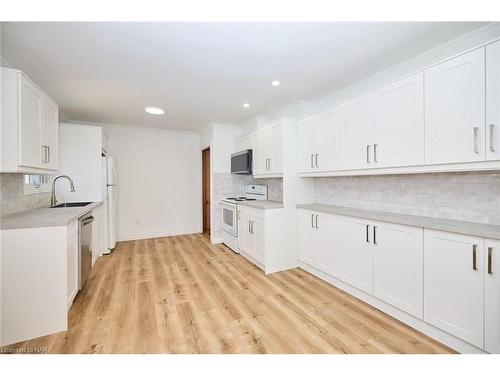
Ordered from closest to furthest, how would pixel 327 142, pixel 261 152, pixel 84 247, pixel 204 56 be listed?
pixel 204 56 → pixel 84 247 → pixel 327 142 → pixel 261 152

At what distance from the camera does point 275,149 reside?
3.35 m

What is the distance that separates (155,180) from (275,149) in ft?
10.3

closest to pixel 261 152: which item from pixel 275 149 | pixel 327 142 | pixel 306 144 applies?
pixel 275 149

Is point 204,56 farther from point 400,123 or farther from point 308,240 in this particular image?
point 308,240

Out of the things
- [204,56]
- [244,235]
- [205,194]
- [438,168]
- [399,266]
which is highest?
[204,56]

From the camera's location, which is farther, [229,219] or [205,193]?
[205,193]

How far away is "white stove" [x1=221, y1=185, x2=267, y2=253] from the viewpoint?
3.91 m

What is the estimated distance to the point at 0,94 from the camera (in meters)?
1.73

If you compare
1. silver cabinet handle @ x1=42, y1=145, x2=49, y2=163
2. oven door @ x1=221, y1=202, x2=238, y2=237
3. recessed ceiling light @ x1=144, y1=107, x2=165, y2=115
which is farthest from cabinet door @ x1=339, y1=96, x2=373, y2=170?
silver cabinet handle @ x1=42, y1=145, x2=49, y2=163

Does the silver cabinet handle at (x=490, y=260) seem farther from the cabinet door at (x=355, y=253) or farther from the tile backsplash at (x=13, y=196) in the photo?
the tile backsplash at (x=13, y=196)

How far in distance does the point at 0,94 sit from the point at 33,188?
144cm
